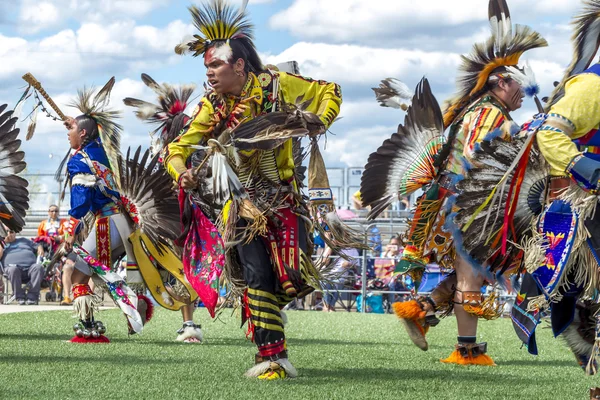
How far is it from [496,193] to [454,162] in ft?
5.49

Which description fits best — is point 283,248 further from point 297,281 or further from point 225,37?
point 225,37

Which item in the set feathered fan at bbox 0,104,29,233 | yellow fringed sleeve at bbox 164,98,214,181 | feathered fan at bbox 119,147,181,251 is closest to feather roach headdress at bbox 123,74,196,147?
feathered fan at bbox 119,147,181,251

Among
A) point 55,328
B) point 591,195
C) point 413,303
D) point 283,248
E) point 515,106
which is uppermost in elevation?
point 515,106

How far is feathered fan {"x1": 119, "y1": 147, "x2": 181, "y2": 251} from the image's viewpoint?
23.4 ft

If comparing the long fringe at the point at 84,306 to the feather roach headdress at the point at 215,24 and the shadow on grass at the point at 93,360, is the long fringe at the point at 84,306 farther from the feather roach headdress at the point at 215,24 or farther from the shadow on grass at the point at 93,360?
the feather roach headdress at the point at 215,24

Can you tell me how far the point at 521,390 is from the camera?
4.78m

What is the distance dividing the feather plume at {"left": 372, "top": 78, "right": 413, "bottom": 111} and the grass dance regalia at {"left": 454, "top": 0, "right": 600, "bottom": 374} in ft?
7.00

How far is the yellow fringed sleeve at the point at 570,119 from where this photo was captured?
383cm

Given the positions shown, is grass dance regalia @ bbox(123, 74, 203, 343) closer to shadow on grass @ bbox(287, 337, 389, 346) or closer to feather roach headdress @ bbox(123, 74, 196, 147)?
feather roach headdress @ bbox(123, 74, 196, 147)

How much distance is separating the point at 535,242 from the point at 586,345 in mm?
615

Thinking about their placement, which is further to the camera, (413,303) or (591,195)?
(413,303)

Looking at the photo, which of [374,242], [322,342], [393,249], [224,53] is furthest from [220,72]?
[393,249]

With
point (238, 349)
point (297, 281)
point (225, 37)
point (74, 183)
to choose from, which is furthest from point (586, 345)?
point (74, 183)

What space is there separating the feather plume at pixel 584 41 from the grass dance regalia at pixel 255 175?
1.27 metres
